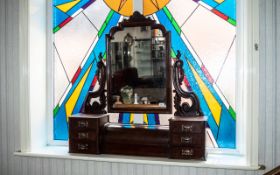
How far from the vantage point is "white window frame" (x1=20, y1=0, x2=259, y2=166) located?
221 cm

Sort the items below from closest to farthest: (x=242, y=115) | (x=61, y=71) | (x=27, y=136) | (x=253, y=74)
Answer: (x=253, y=74) < (x=242, y=115) < (x=27, y=136) < (x=61, y=71)

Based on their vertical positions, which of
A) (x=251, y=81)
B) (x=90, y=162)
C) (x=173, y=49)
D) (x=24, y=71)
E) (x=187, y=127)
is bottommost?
(x=90, y=162)

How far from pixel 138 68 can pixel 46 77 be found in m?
0.98

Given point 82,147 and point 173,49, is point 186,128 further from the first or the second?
point 82,147

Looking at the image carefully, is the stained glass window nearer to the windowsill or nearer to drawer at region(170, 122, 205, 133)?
the windowsill

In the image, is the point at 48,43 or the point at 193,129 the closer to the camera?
the point at 193,129

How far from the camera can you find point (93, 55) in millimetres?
2799

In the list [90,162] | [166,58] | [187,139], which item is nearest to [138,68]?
[166,58]

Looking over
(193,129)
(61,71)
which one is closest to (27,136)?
(61,71)

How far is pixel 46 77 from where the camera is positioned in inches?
115

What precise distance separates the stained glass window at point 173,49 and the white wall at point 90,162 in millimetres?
329

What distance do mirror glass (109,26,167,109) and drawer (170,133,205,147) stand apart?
1.00 ft

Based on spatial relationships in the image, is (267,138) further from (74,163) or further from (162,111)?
(74,163)

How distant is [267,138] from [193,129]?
55 cm
